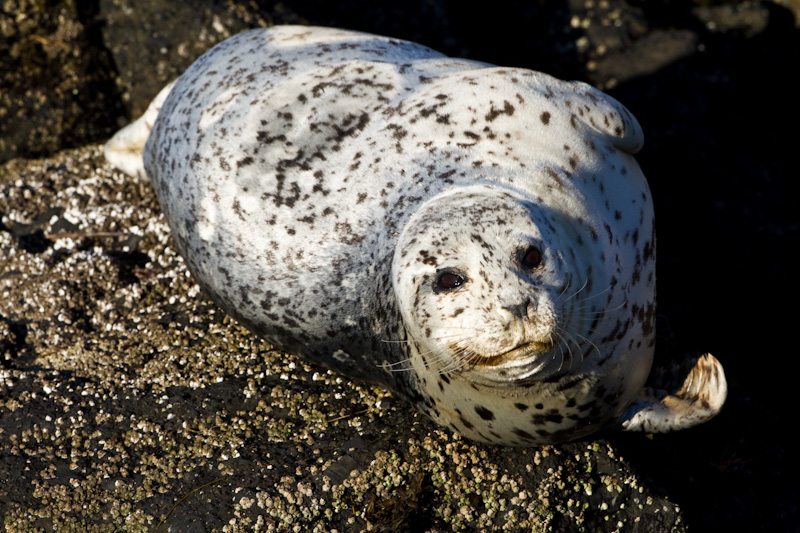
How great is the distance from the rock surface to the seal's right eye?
1.08 metres

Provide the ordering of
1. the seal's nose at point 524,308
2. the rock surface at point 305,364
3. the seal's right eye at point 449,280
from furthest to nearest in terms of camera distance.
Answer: the rock surface at point 305,364
the seal's right eye at point 449,280
the seal's nose at point 524,308

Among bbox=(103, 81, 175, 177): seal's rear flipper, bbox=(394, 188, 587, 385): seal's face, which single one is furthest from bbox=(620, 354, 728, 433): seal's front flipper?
bbox=(103, 81, 175, 177): seal's rear flipper

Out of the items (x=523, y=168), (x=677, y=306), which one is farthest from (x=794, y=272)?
(x=523, y=168)

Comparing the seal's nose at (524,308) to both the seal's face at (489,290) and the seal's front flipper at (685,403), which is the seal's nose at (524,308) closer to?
the seal's face at (489,290)

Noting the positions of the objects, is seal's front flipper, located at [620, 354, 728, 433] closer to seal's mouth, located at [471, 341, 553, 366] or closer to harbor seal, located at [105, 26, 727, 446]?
harbor seal, located at [105, 26, 727, 446]

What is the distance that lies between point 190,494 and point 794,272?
4.08 metres

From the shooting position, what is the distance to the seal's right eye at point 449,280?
115 inches

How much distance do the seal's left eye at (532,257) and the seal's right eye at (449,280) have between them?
0.78 ft

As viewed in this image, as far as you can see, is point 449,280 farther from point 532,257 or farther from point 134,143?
point 134,143

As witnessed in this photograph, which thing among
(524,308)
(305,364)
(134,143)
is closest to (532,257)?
(524,308)

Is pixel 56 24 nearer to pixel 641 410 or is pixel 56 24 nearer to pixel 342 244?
pixel 342 244

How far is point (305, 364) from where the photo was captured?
13.6ft

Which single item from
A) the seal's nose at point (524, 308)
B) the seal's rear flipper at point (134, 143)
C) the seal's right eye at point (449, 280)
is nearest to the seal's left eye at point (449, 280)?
the seal's right eye at point (449, 280)

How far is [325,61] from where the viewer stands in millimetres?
4180
